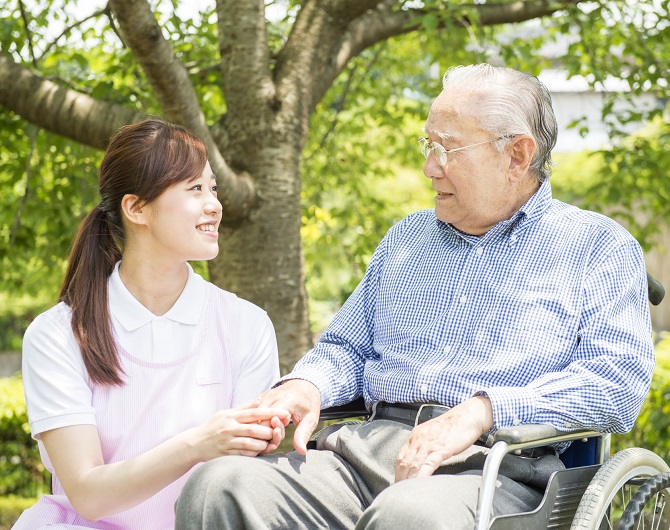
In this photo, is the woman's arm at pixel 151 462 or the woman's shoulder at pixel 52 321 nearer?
the woman's arm at pixel 151 462

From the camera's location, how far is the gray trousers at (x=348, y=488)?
1.93 meters

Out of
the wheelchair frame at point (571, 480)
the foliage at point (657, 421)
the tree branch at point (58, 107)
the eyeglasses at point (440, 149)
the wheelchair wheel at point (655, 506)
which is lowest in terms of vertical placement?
the foliage at point (657, 421)

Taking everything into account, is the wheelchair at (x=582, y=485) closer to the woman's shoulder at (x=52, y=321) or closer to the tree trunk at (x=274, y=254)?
the woman's shoulder at (x=52, y=321)

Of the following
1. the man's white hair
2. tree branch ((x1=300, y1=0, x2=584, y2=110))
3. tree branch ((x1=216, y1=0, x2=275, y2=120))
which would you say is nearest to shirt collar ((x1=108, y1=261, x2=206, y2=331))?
the man's white hair

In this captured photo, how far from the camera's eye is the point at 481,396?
224 cm

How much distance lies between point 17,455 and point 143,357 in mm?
5015

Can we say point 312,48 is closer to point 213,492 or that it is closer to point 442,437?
point 442,437

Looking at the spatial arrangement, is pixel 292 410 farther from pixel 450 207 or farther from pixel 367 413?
pixel 450 207

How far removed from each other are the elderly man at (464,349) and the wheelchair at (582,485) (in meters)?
0.07

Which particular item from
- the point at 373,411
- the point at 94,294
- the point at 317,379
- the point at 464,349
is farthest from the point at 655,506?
the point at 94,294

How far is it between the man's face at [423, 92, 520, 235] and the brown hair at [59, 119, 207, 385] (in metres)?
0.67

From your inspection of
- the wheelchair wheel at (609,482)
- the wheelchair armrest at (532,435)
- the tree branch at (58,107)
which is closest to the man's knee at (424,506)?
the wheelchair armrest at (532,435)

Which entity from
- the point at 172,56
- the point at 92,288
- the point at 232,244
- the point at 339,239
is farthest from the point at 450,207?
the point at 339,239

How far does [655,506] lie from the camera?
2.34 metres
